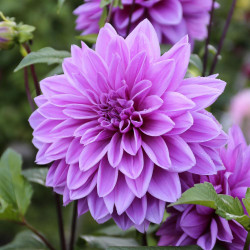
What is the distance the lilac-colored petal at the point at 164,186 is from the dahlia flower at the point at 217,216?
29 mm

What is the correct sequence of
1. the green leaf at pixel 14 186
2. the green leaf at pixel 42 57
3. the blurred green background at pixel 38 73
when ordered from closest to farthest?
the green leaf at pixel 42 57
the green leaf at pixel 14 186
the blurred green background at pixel 38 73

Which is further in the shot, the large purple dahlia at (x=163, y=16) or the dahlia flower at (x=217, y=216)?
the large purple dahlia at (x=163, y=16)

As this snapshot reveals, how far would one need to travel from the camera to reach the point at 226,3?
8.41ft

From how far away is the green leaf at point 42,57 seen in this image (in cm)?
54

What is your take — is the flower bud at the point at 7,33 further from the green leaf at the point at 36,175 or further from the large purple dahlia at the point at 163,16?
the green leaf at the point at 36,175

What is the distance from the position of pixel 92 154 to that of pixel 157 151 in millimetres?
67

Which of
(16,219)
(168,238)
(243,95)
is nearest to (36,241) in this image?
(16,219)

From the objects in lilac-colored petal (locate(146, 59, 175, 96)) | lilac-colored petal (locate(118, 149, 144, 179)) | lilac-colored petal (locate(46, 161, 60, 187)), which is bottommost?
lilac-colored petal (locate(46, 161, 60, 187))

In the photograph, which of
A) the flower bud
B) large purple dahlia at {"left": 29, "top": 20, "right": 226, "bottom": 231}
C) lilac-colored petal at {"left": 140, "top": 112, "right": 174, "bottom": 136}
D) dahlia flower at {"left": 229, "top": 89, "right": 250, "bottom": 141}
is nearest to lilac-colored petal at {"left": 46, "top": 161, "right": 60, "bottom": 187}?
large purple dahlia at {"left": 29, "top": 20, "right": 226, "bottom": 231}

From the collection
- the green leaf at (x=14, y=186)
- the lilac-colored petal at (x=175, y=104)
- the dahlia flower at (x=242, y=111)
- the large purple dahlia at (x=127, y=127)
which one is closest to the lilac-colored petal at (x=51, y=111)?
the large purple dahlia at (x=127, y=127)

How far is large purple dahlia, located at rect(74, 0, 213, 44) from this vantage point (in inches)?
25.0

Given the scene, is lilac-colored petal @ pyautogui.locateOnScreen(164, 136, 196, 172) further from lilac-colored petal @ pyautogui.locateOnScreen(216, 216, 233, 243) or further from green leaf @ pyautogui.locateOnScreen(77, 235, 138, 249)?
green leaf @ pyautogui.locateOnScreen(77, 235, 138, 249)

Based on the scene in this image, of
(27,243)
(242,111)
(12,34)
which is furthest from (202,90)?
(242,111)

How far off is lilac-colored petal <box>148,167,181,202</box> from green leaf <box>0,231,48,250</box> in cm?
30
